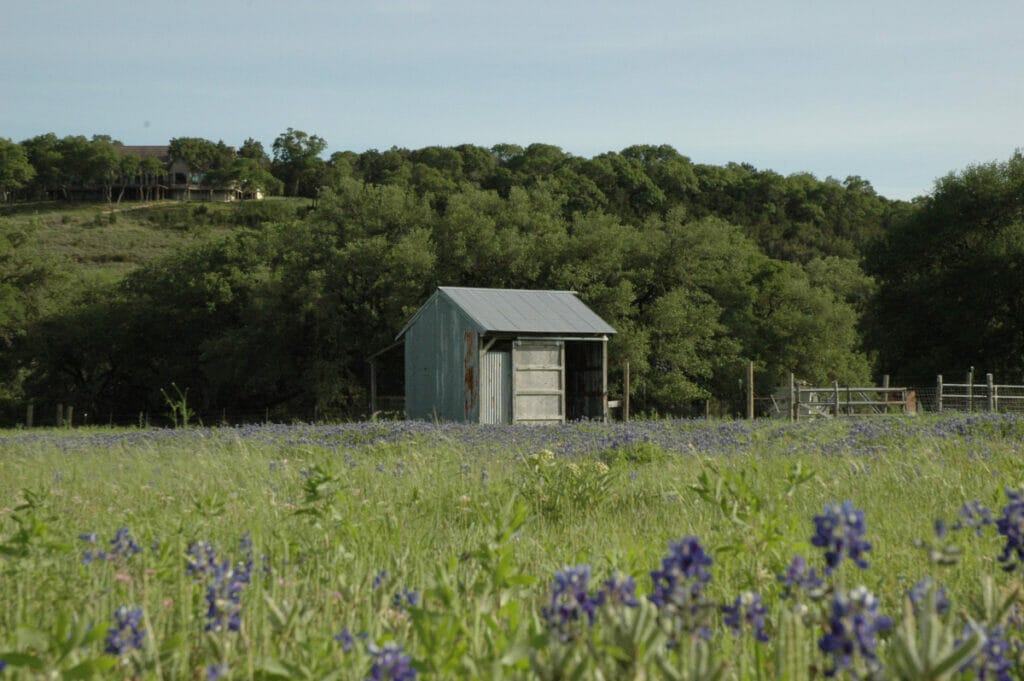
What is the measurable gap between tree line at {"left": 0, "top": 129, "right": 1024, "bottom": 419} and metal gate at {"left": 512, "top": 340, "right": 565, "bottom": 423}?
9.29 metres

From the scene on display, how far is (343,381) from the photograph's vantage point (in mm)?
41969

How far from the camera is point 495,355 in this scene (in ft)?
95.7

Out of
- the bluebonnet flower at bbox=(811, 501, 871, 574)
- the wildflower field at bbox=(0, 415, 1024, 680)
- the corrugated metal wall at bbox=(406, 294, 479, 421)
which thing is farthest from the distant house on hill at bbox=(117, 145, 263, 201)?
the bluebonnet flower at bbox=(811, 501, 871, 574)

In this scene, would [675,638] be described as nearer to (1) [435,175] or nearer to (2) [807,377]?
(2) [807,377]

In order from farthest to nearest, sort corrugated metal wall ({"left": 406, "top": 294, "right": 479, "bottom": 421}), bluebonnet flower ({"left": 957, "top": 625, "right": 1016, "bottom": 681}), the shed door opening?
the shed door opening < corrugated metal wall ({"left": 406, "top": 294, "right": 479, "bottom": 421}) < bluebonnet flower ({"left": 957, "top": 625, "right": 1016, "bottom": 681})

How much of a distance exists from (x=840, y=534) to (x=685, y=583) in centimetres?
39

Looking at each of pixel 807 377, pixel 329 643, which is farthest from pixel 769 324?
pixel 329 643

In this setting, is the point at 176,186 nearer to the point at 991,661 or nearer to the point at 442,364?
the point at 442,364

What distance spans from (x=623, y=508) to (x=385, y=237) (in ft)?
122

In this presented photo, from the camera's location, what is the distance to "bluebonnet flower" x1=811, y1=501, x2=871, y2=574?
200cm

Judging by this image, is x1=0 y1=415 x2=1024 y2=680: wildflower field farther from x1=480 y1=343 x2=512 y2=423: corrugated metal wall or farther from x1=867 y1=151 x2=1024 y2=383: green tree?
x1=867 y1=151 x2=1024 y2=383: green tree

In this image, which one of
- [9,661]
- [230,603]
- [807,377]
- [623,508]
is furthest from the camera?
[807,377]

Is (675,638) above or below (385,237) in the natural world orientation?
below

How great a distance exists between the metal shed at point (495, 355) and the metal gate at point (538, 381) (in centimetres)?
3
